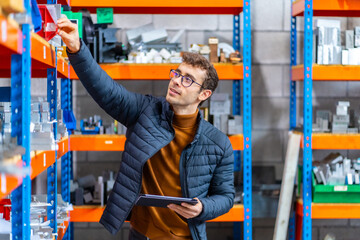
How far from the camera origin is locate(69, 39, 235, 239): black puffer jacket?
7.75 feet

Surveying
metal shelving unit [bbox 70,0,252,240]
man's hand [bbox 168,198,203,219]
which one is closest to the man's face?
man's hand [bbox 168,198,203,219]

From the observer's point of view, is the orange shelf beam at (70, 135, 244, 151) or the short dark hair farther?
the orange shelf beam at (70, 135, 244, 151)

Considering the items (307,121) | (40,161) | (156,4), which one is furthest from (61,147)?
(307,121)

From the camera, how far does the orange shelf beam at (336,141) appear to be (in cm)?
357

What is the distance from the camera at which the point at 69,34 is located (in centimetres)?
198

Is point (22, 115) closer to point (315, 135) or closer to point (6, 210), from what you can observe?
point (6, 210)

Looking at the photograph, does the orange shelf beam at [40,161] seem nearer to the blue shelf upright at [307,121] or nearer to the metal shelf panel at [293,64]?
the blue shelf upright at [307,121]

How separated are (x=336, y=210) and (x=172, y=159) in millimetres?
1701

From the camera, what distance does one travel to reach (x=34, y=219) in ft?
7.35

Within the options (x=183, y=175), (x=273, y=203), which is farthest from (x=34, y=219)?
(x=273, y=203)

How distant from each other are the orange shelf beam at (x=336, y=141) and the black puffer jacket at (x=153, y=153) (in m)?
1.24

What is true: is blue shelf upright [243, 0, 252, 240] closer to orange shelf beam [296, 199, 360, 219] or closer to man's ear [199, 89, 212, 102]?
orange shelf beam [296, 199, 360, 219]

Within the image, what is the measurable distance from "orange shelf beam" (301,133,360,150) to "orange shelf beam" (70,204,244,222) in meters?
0.72

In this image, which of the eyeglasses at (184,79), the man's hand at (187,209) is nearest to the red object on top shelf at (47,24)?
the eyeglasses at (184,79)
